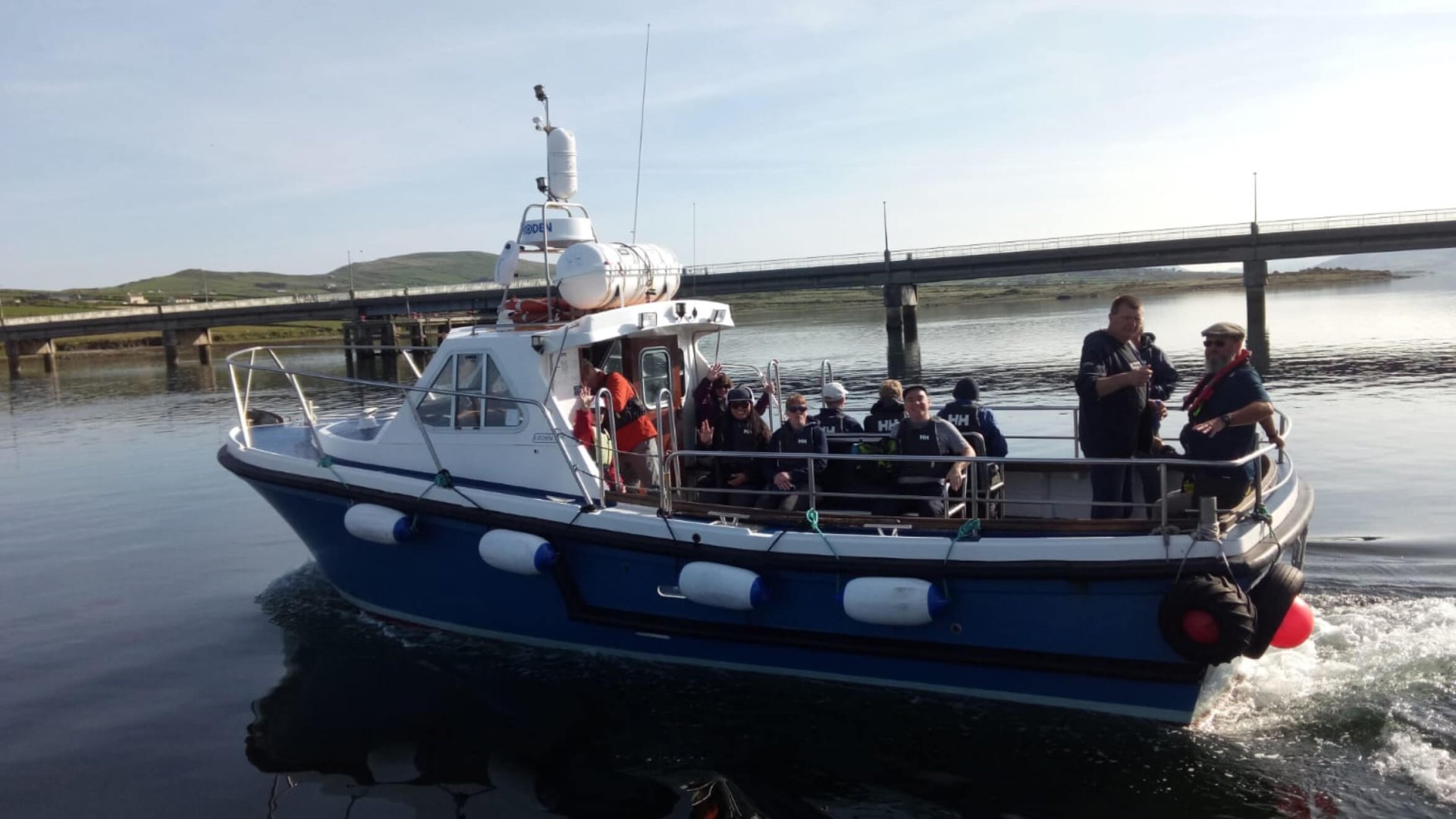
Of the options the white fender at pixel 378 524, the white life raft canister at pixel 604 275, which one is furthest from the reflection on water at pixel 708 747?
the white life raft canister at pixel 604 275

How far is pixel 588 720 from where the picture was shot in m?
6.87

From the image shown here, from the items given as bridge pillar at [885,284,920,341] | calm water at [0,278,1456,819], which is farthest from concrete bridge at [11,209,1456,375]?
calm water at [0,278,1456,819]

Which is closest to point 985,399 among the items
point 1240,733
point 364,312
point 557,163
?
point 557,163

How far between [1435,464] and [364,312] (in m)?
45.7

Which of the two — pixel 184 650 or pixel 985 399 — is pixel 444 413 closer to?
pixel 184 650

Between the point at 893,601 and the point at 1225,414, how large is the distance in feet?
7.15

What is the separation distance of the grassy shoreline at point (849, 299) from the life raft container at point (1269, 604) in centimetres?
4315

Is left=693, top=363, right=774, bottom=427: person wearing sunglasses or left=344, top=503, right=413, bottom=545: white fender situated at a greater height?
left=693, top=363, right=774, bottom=427: person wearing sunglasses

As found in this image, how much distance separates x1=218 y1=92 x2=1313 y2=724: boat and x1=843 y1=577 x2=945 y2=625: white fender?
2 centimetres

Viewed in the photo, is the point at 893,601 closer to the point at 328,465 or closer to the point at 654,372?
the point at 654,372

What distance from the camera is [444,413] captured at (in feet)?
26.6

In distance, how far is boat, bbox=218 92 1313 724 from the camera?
5.87 metres

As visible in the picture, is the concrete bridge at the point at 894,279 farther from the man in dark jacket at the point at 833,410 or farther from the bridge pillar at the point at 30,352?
the man in dark jacket at the point at 833,410

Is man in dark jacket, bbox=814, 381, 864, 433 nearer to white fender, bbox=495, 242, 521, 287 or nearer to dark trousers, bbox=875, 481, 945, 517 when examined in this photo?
dark trousers, bbox=875, 481, 945, 517
